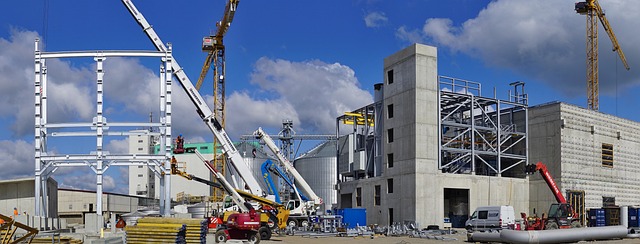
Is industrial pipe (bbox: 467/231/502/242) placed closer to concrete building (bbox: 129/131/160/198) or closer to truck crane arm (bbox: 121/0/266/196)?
truck crane arm (bbox: 121/0/266/196)

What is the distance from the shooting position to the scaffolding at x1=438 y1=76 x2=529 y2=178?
190 ft

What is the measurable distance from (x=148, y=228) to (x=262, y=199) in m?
22.7

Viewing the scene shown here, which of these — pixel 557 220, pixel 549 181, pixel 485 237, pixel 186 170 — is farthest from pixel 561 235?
pixel 186 170

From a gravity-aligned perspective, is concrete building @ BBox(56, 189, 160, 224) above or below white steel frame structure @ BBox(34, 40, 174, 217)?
below

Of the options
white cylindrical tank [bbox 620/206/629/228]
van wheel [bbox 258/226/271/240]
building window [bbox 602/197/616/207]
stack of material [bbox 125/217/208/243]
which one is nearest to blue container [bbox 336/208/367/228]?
van wheel [bbox 258/226/271/240]

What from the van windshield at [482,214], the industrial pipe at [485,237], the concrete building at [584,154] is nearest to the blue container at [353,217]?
the van windshield at [482,214]

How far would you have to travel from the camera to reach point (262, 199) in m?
48.2

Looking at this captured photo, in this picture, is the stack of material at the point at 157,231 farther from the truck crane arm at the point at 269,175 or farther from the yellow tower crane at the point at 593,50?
the yellow tower crane at the point at 593,50

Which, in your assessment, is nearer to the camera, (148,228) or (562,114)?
(148,228)

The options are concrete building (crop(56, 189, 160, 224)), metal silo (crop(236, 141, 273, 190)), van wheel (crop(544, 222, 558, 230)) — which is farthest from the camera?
metal silo (crop(236, 141, 273, 190))

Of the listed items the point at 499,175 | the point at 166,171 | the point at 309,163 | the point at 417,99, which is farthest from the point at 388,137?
the point at 309,163

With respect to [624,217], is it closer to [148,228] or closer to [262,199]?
[262,199]

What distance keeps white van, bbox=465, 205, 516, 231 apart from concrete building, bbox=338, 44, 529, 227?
9.25 m

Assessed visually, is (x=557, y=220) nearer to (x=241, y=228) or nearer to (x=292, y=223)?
(x=241, y=228)
